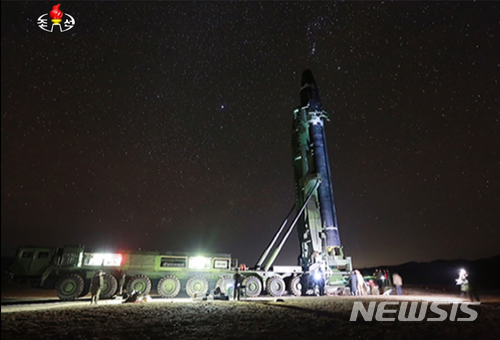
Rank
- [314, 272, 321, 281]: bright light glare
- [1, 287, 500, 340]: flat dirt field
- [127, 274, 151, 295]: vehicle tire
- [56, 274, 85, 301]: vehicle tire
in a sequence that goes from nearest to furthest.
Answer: [1, 287, 500, 340]: flat dirt field
[56, 274, 85, 301]: vehicle tire
[127, 274, 151, 295]: vehicle tire
[314, 272, 321, 281]: bright light glare

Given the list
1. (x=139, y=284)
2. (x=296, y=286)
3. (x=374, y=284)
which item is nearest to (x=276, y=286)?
(x=296, y=286)

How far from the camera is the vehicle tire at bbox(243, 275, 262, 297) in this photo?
2002cm

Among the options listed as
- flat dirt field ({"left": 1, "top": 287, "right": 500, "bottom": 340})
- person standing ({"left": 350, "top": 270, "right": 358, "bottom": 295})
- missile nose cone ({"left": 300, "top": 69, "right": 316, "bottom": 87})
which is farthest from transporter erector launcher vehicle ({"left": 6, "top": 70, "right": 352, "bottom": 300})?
flat dirt field ({"left": 1, "top": 287, "right": 500, "bottom": 340})

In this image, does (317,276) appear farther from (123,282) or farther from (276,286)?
(123,282)

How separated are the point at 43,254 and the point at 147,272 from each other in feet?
20.1

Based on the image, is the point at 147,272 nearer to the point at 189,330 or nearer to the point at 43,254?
the point at 43,254

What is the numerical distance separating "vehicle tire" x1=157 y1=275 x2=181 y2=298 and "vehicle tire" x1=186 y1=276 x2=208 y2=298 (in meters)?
0.74

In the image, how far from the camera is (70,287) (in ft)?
54.4

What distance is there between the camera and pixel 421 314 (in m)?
9.62

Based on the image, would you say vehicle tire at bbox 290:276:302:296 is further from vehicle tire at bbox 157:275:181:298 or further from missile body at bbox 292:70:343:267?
vehicle tire at bbox 157:275:181:298

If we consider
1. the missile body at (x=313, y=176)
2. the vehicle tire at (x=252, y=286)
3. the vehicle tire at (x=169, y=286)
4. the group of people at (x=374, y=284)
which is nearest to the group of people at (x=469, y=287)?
the group of people at (x=374, y=284)

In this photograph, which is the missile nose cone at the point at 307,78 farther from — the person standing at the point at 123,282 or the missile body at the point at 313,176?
the person standing at the point at 123,282

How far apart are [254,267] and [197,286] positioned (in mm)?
4370

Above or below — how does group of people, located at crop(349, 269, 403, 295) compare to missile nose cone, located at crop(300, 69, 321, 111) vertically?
below
